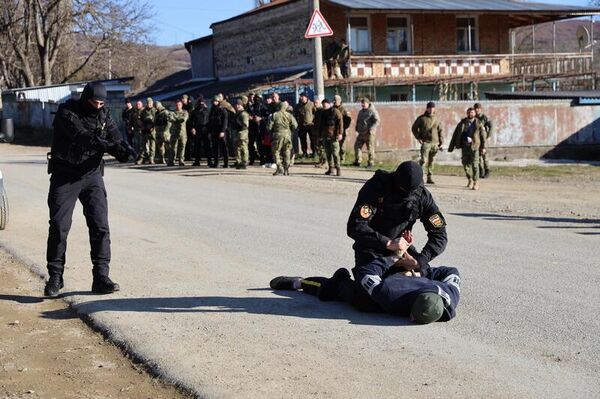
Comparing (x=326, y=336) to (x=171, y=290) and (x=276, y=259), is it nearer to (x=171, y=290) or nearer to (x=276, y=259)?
(x=171, y=290)

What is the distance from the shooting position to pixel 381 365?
6.00 metres

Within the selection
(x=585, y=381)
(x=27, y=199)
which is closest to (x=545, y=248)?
(x=585, y=381)

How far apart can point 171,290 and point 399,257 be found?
2354 millimetres

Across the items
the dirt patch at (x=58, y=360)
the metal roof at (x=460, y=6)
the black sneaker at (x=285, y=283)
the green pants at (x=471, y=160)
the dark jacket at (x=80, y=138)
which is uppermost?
the metal roof at (x=460, y=6)

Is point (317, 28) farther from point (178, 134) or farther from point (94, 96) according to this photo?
point (94, 96)

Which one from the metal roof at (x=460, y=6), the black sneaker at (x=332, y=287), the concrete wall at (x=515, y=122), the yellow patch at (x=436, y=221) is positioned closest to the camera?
the yellow patch at (x=436, y=221)

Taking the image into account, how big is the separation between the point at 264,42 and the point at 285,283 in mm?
32745

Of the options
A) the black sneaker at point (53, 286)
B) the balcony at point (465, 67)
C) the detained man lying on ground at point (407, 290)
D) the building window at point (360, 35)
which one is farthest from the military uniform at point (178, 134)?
the detained man lying on ground at point (407, 290)

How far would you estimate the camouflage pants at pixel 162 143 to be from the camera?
25.1m

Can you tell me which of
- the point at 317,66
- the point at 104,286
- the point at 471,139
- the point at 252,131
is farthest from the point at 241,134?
the point at 104,286

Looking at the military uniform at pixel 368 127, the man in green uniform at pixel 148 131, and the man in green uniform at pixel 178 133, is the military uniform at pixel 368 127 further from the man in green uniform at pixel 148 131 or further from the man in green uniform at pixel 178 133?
the man in green uniform at pixel 148 131

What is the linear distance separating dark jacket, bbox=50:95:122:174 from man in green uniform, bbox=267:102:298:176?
13.0m

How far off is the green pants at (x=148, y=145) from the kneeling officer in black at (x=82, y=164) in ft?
57.5

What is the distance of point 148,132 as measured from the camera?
84.8 ft
